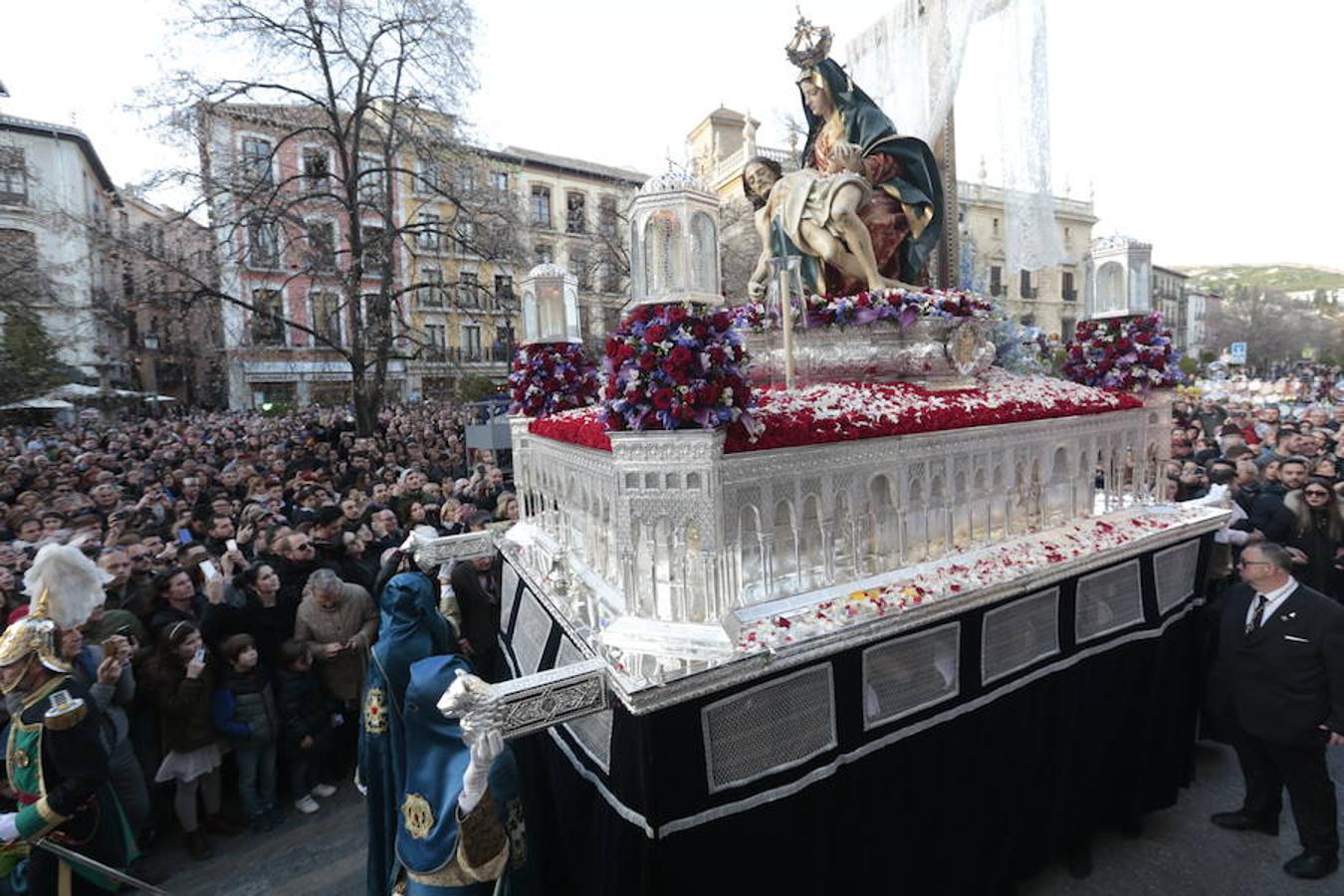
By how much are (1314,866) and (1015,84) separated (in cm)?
599

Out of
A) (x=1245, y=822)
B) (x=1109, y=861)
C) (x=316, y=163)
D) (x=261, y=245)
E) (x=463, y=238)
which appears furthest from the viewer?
(x=261, y=245)

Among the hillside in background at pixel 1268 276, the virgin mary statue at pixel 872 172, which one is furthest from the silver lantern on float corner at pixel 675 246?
the hillside in background at pixel 1268 276

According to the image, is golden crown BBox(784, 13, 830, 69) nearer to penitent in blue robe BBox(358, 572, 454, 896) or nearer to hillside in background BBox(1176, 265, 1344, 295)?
penitent in blue robe BBox(358, 572, 454, 896)

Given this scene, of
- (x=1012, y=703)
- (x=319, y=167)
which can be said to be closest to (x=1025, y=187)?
(x=1012, y=703)

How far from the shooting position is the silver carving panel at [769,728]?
2.63 metres

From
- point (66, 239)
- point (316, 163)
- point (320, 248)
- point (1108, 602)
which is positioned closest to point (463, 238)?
point (320, 248)

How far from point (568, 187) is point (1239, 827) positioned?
37521 millimetres

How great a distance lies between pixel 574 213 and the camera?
34.5 m

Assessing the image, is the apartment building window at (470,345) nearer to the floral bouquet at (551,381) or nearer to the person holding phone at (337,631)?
the floral bouquet at (551,381)

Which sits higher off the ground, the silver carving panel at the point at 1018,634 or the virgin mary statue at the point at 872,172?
the virgin mary statue at the point at 872,172

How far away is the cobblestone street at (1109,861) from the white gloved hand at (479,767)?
218 centimetres

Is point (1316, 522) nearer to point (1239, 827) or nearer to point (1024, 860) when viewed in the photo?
point (1239, 827)

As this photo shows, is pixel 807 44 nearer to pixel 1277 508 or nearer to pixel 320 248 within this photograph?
pixel 1277 508

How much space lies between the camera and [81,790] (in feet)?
9.22
